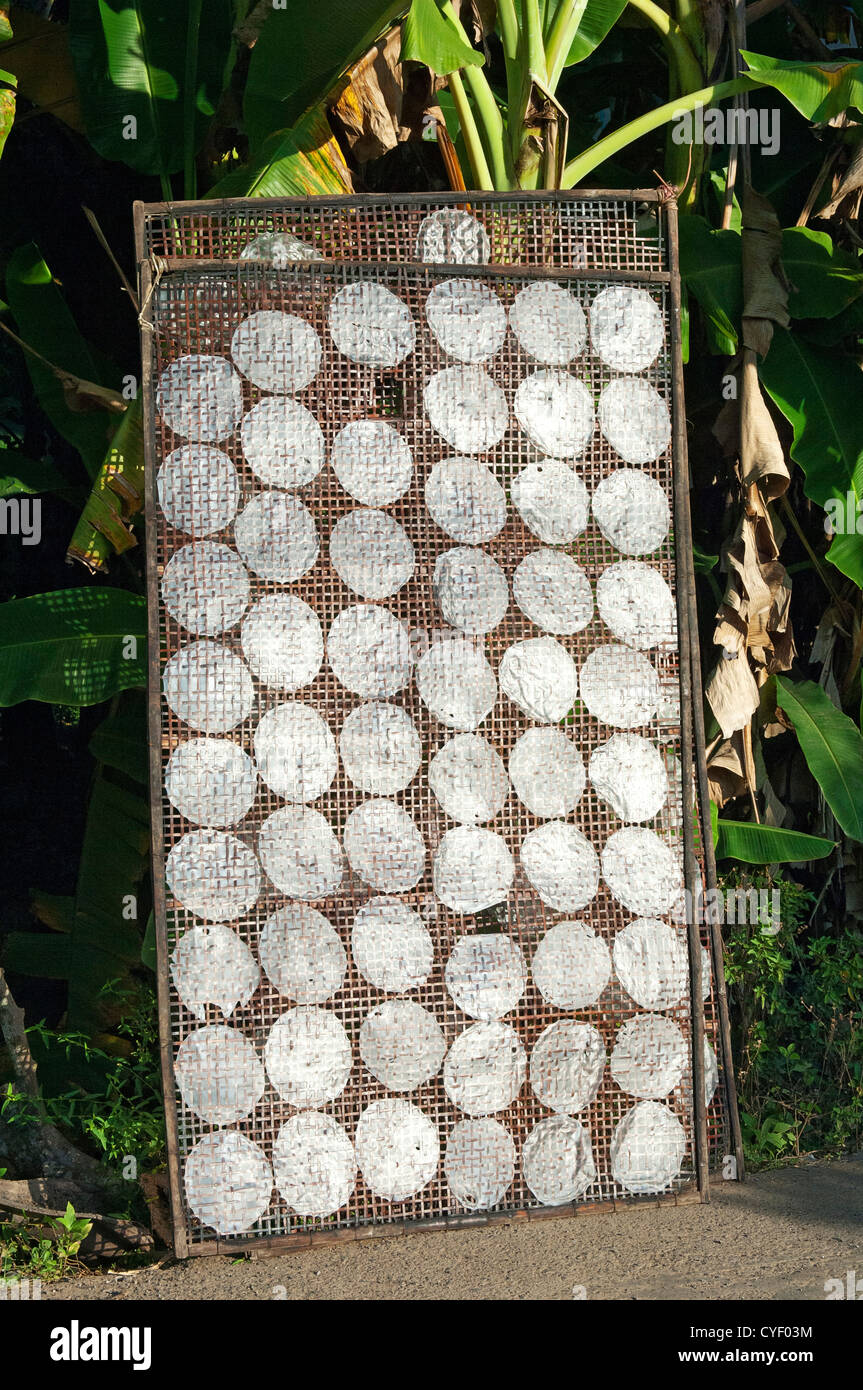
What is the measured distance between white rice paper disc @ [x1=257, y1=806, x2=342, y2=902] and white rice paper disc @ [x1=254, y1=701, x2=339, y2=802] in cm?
6

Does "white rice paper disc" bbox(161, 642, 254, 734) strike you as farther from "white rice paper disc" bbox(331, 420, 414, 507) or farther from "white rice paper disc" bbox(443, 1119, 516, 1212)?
"white rice paper disc" bbox(443, 1119, 516, 1212)

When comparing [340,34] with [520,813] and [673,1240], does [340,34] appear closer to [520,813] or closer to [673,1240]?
[520,813]

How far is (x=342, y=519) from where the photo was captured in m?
2.82

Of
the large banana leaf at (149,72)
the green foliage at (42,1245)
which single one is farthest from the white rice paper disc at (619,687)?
the large banana leaf at (149,72)

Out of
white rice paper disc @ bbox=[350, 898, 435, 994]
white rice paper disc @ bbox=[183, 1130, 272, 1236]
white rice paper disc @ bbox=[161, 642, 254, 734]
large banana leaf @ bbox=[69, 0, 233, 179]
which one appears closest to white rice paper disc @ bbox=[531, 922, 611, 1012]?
white rice paper disc @ bbox=[350, 898, 435, 994]

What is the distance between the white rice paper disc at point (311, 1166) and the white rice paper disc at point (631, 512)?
63.2 inches

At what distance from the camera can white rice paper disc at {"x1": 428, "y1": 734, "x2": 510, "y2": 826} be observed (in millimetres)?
2822

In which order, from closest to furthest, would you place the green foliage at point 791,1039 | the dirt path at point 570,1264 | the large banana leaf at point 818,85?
the dirt path at point 570,1264, the large banana leaf at point 818,85, the green foliage at point 791,1039

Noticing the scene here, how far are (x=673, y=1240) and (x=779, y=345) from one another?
8.74 feet

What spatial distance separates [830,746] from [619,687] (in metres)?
1.12

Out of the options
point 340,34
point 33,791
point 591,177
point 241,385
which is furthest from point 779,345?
point 33,791

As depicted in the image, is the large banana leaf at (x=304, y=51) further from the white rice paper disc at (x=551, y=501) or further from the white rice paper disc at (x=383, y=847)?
the white rice paper disc at (x=383, y=847)

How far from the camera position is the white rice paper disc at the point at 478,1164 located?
109 inches

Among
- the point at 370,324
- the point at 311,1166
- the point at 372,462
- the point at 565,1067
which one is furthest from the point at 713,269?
the point at 311,1166
